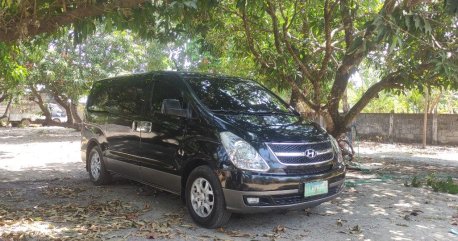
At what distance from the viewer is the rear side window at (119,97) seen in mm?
6277

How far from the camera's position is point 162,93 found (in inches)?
229

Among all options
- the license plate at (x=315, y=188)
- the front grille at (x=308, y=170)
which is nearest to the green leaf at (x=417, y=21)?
the front grille at (x=308, y=170)

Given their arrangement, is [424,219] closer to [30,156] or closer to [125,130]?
[125,130]

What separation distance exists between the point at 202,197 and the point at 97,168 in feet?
10.2

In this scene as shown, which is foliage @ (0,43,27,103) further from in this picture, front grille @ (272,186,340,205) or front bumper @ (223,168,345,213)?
front grille @ (272,186,340,205)

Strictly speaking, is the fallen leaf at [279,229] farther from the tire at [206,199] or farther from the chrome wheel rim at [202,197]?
the chrome wheel rim at [202,197]

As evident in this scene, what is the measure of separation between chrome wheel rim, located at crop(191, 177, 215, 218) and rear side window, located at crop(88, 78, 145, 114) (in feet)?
5.78

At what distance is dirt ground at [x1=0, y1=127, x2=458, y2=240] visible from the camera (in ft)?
15.2

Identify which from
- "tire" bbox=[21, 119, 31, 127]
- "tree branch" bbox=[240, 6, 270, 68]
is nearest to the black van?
"tree branch" bbox=[240, 6, 270, 68]

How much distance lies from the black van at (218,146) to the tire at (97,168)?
14.7 inches

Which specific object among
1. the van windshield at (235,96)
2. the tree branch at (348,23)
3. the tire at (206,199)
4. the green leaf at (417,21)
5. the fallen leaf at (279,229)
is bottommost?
the fallen leaf at (279,229)

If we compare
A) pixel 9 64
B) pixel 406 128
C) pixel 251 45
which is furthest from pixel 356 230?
pixel 406 128

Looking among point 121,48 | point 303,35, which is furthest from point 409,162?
point 121,48

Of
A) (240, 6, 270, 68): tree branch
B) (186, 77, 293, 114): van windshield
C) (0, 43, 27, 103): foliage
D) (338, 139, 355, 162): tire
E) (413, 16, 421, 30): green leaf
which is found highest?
(240, 6, 270, 68): tree branch
